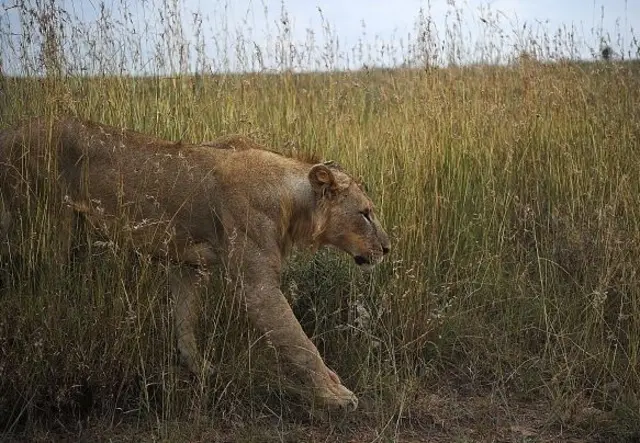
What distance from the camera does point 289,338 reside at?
4156 mm

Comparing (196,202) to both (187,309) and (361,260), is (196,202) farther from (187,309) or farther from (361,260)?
(361,260)

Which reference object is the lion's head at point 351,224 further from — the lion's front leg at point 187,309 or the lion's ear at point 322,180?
the lion's front leg at point 187,309

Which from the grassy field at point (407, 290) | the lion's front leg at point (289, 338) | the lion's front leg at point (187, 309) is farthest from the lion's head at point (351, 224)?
the lion's front leg at point (187, 309)

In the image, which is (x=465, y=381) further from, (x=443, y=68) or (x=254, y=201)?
(x=443, y=68)

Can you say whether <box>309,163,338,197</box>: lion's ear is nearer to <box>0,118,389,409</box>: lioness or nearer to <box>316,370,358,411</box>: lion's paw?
<box>0,118,389,409</box>: lioness

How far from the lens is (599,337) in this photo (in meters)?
5.04

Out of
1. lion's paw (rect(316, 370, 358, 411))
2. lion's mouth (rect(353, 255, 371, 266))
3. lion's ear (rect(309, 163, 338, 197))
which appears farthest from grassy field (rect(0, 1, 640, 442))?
lion's ear (rect(309, 163, 338, 197))

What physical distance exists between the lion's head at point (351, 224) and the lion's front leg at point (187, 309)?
73 centimetres

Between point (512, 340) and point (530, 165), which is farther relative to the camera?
point (530, 165)

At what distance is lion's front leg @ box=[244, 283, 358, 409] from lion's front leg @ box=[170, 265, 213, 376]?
1.27 ft

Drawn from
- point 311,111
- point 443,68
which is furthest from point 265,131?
point 443,68

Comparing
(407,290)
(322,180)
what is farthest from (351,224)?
(407,290)

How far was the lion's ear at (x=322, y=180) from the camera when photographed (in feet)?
14.6

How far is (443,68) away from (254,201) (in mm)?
3428
